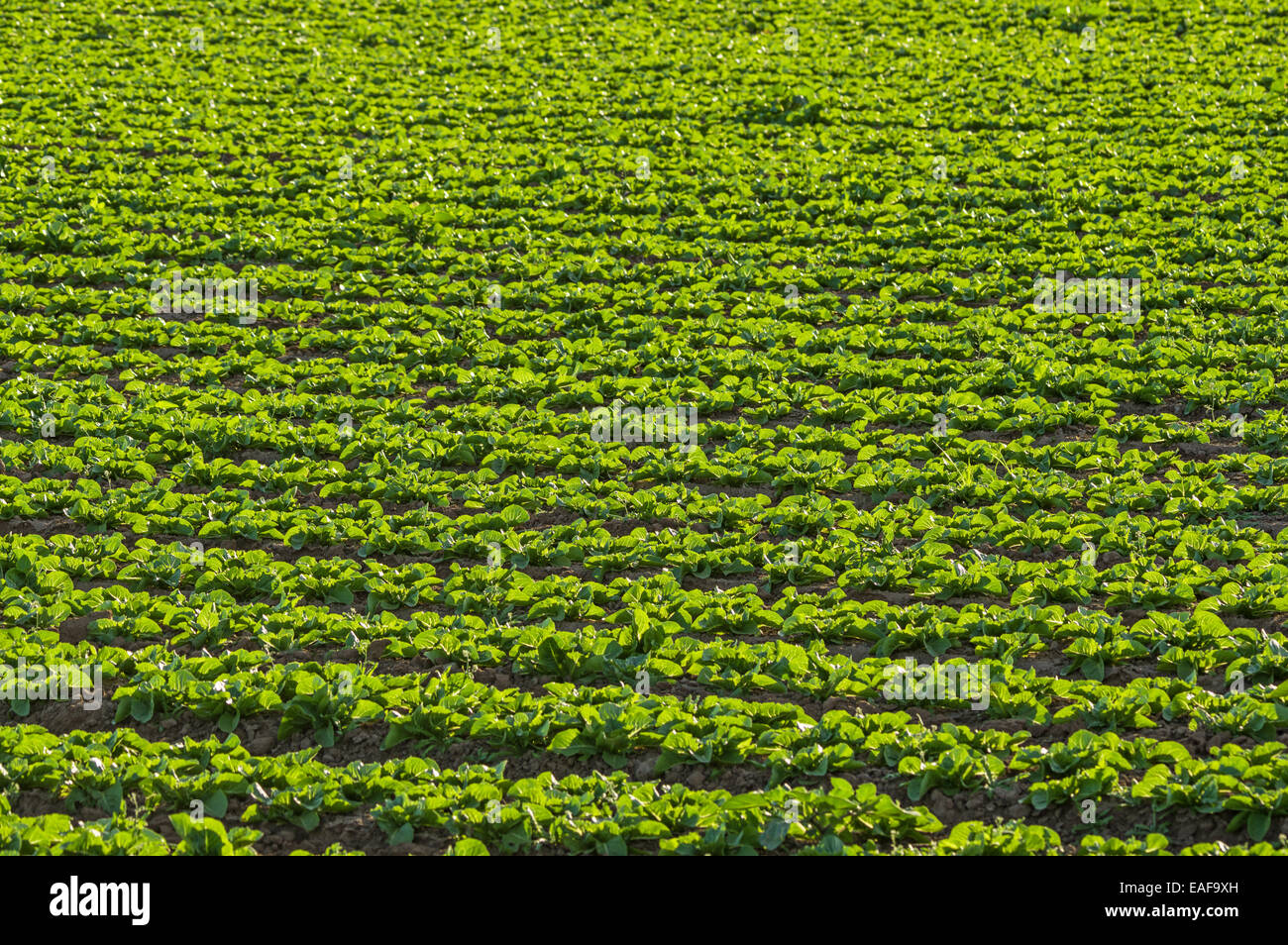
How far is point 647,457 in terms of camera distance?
370 inches

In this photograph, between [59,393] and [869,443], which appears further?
[59,393]

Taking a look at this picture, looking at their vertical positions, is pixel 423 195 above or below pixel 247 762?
above

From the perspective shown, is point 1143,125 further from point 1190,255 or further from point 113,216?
point 113,216

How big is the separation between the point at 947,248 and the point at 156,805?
964 cm

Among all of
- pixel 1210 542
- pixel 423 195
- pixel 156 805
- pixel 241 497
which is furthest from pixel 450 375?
pixel 1210 542

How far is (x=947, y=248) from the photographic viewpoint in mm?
12836

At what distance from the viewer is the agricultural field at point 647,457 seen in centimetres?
607

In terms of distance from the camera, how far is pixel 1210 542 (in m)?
7.94

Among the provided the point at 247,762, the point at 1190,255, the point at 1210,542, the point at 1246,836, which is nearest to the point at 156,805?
the point at 247,762

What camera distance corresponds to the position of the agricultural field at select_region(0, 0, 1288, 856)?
6.07 meters

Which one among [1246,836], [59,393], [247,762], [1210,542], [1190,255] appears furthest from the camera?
[1190,255]

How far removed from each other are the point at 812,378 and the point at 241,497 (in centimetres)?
483
